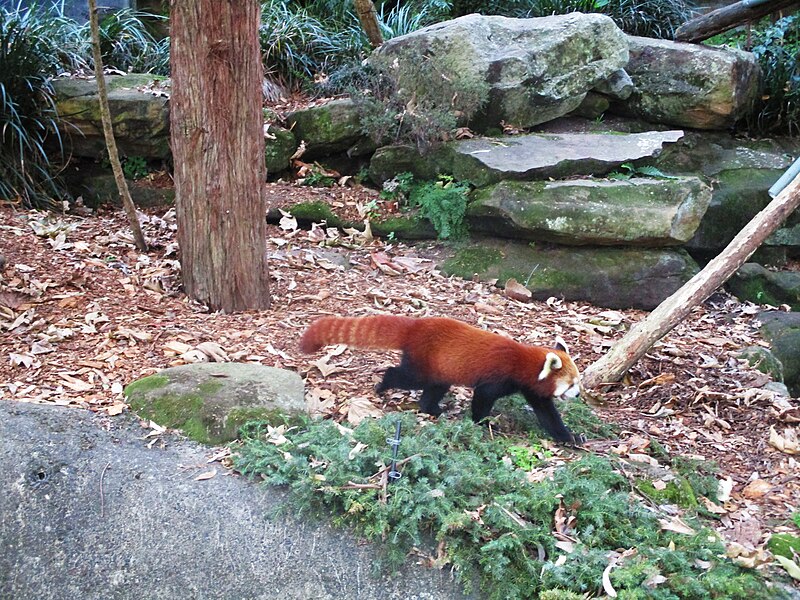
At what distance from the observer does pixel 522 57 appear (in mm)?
8391

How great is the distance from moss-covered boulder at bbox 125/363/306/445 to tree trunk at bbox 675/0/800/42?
7.71m

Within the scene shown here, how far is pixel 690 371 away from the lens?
5.86m

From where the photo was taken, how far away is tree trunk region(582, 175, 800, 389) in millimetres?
5270

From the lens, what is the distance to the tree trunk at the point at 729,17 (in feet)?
30.3

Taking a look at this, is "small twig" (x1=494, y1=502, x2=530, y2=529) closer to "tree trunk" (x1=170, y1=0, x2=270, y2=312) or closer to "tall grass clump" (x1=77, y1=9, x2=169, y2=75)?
"tree trunk" (x1=170, y1=0, x2=270, y2=312)

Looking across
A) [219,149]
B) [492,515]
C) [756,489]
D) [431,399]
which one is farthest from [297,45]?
[492,515]

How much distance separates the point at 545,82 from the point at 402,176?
6.48 ft

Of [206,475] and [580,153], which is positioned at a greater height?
[580,153]

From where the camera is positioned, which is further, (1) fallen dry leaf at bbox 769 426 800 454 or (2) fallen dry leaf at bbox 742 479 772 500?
(1) fallen dry leaf at bbox 769 426 800 454

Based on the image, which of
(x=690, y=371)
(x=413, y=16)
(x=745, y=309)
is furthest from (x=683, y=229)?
(x=413, y=16)

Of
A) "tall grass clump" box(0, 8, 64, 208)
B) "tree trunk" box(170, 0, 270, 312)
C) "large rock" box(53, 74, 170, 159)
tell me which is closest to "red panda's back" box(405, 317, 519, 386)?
"tree trunk" box(170, 0, 270, 312)

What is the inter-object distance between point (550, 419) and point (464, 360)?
62 centimetres

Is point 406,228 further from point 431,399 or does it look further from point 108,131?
point 431,399

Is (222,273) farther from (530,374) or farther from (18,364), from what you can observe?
(530,374)
